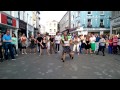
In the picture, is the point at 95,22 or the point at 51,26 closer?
the point at 95,22

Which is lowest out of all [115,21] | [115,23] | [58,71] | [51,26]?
[58,71]

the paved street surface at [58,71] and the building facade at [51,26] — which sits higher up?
the building facade at [51,26]

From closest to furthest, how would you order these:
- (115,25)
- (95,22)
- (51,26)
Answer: (115,25) → (95,22) → (51,26)

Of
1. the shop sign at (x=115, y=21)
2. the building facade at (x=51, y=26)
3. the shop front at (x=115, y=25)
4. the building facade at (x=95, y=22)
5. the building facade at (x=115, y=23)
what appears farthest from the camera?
the building facade at (x=51, y=26)

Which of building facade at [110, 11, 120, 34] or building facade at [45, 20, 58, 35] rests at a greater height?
building facade at [45, 20, 58, 35]

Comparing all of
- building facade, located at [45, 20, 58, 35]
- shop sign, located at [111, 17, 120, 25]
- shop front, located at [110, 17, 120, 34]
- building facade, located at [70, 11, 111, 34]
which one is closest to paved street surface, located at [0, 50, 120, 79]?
shop sign, located at [111, 17, 120, 25]

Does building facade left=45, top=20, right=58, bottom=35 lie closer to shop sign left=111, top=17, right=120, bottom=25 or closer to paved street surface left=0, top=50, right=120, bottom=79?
shop sign left=111, top=17, right=120, bottom=25

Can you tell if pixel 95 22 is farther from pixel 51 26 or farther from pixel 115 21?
pixel 51 26

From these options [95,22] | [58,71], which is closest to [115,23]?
[95,22]

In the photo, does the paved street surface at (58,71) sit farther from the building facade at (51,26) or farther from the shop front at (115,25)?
the building facade at (51,26)

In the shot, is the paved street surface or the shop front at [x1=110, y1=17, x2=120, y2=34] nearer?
the paved street surface


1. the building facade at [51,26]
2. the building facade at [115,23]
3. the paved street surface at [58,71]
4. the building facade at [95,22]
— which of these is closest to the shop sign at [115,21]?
the building facade at [115,23]

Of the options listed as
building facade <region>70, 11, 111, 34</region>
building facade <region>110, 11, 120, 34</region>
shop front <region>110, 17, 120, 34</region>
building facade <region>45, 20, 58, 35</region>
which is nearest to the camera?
building facade <region>110, 11, 120, 34</region>
